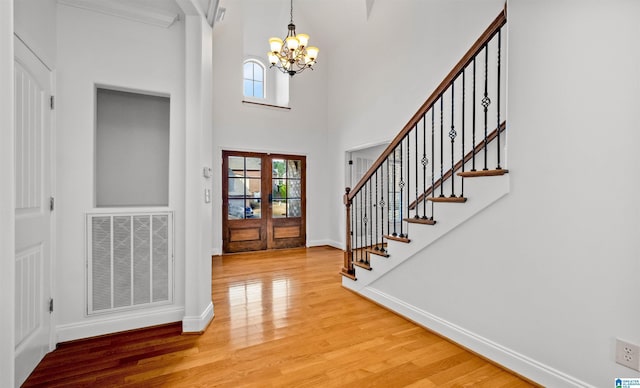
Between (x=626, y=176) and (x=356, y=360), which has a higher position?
(x=626, y=176)

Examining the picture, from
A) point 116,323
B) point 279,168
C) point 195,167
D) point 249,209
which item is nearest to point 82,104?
point 195,167

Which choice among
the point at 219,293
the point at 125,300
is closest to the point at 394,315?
the point at 219,293

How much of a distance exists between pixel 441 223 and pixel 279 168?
408cm

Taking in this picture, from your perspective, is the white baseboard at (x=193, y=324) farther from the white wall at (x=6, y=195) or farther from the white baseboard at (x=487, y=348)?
the white baseboard at (x=487, y=348)

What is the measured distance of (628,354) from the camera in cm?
144

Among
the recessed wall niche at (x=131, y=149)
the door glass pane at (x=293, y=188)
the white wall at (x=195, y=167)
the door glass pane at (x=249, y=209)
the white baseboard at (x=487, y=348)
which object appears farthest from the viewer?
the door glass pane at (x=293, y=188)

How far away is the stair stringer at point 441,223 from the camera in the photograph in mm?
2028

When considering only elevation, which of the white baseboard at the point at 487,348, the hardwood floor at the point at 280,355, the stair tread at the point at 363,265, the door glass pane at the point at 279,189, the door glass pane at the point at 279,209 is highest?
the door glass pane at the point at 279,189

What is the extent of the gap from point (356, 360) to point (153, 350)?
4.89 ft

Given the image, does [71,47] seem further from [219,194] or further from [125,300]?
[219,194]

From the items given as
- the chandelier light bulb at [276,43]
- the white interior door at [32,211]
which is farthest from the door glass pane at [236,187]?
the white interior door at [32,211]

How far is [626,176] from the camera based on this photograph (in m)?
1.44

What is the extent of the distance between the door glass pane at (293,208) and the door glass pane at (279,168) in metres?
0.57

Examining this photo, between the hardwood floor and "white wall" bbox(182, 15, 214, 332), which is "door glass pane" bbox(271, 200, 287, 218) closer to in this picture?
the hardwood floor
